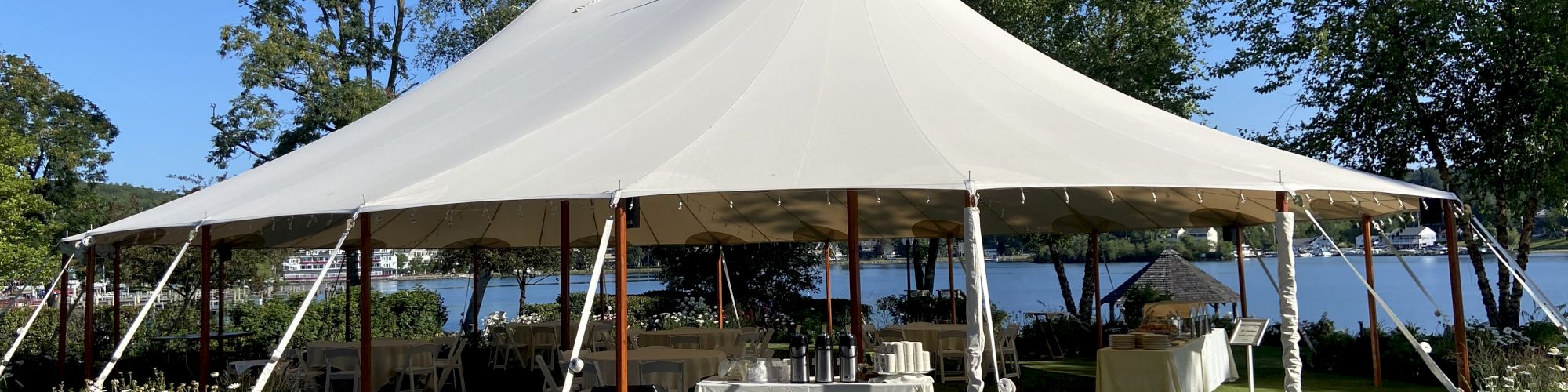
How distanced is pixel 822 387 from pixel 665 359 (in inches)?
78.0

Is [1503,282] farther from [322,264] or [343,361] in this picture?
[322,264]

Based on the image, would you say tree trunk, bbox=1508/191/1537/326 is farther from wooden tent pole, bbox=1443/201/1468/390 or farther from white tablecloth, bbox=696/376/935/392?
white tablecloth, bbox=696/376/935/392

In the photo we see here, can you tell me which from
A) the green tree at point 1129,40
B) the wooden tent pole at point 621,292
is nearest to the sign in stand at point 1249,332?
the wooden tent pole at point 621,292

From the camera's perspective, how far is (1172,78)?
51.1 ft

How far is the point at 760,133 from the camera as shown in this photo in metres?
6.43

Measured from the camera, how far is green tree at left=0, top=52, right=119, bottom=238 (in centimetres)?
2517

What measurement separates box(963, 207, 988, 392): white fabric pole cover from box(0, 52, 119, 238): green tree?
24.7 meters

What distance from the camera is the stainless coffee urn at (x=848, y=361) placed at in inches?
227

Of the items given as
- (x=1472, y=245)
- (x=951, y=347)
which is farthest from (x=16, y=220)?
(x=1472, y=245)

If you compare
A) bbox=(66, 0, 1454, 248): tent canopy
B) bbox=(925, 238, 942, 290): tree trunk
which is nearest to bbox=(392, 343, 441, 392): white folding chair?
bbox=(66, 0, 1454, 248): tent canopy

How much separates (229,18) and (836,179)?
56.5 ft

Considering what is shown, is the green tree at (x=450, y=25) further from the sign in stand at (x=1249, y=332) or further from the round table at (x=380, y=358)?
the sign in stand at (x=1249, y=332)

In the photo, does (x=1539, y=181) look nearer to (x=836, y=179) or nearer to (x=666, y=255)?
(x=836, y=179)

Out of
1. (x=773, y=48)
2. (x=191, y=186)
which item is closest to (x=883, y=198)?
(x=773, y=48)
